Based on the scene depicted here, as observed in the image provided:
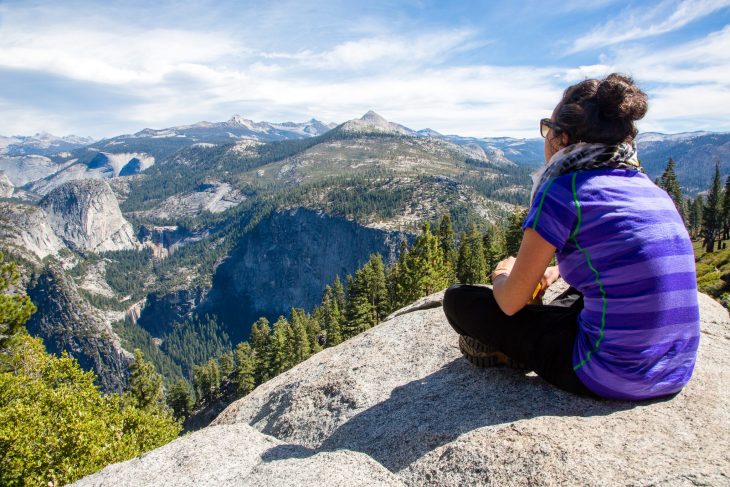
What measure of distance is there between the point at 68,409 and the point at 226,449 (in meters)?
10.2

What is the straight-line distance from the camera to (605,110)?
3.83 meters

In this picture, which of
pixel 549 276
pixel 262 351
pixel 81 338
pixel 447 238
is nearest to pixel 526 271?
pixel 549 276

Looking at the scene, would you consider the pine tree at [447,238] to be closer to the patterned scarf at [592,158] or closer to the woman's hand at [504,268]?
the woman's hand at [504,268]

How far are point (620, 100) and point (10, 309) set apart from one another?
22815 mm

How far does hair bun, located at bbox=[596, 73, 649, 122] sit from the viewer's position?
12.3 feet

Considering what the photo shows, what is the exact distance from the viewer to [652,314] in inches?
150

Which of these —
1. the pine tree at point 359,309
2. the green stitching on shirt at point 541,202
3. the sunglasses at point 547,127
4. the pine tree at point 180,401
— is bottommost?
the pine tree at point 180,401

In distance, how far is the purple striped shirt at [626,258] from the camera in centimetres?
373

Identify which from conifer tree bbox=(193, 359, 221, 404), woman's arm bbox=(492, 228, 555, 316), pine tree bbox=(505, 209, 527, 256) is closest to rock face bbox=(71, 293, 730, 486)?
woman's arm bbox=(492, 228, 555, 316)

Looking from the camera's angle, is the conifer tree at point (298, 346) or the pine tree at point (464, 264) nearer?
the pine tree at point (464, 264)

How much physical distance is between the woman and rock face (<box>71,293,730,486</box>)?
0.69 m

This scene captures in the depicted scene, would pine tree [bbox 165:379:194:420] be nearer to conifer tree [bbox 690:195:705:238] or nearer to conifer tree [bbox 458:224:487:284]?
conifer tree [bbox 458:224:487:284]

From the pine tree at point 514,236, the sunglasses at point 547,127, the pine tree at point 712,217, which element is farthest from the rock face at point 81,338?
the sunglasses at point 547,127

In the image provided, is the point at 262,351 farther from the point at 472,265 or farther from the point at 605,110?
the point at 605,110
